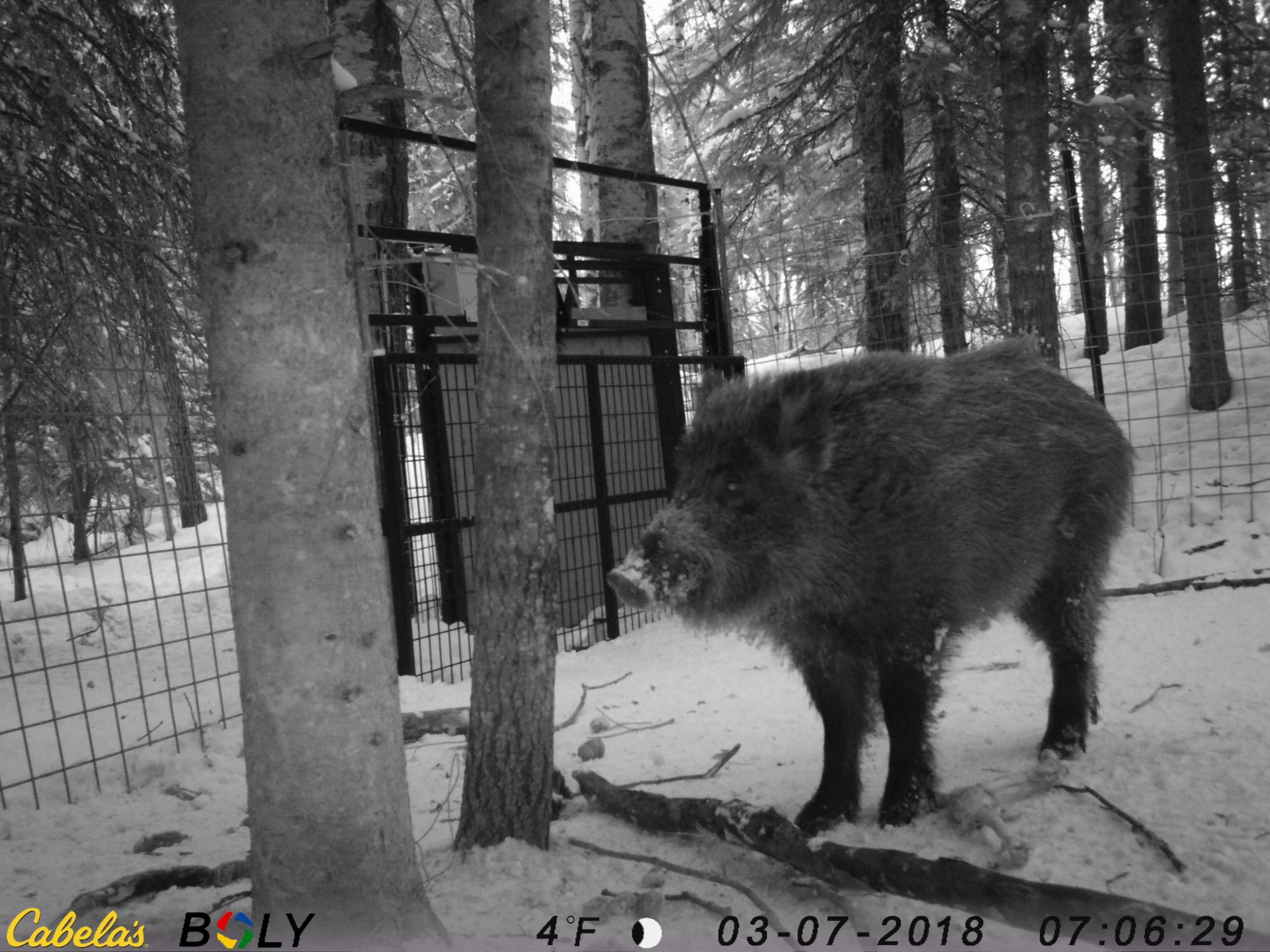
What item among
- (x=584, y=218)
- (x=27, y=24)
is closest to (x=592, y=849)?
(x=27, y=24)

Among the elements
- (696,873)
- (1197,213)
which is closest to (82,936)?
(696,873)

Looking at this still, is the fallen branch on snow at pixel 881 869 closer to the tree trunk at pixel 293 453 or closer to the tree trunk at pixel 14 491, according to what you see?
the tree trunk at pixel 293 453

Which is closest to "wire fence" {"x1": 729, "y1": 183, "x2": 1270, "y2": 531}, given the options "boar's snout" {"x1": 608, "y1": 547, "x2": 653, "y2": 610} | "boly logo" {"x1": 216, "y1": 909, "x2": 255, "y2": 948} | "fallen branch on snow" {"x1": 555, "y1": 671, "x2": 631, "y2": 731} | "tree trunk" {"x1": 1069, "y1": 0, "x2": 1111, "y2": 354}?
"tree trunk" {"x1": 1069, "y1": 0, "x2": 1111, "y2": 354}

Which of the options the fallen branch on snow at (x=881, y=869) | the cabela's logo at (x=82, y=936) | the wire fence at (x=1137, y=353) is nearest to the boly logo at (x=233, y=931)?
the cabela's logo at (x=82, y=936)

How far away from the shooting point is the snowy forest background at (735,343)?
3.14m

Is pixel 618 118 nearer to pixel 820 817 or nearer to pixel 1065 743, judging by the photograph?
pixel 1065 743

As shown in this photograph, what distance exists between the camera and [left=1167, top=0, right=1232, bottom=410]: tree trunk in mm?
8234

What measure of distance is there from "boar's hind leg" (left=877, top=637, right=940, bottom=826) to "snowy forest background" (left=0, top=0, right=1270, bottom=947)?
11 cm

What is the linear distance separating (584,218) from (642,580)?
11.5 m

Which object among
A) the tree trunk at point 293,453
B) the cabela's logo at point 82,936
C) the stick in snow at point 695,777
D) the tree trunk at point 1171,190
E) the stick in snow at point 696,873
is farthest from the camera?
the tree trunk at point 1171,190

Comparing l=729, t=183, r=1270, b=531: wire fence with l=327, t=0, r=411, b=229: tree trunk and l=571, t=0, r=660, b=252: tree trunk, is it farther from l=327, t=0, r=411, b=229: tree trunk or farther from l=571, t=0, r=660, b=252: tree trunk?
l=327, t=0, r=411, b=229: tree trunk

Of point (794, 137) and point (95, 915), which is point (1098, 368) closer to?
point (794, 137)

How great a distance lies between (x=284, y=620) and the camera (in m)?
2.00

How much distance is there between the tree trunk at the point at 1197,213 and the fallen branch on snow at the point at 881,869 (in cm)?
704
